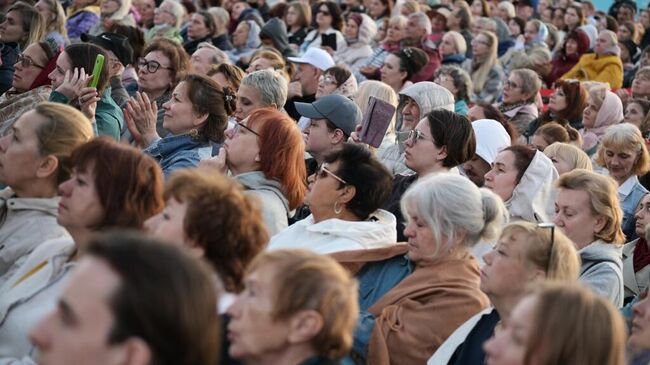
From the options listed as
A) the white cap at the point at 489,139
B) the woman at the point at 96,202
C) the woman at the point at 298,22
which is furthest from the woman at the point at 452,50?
the woman at the point at 96,202

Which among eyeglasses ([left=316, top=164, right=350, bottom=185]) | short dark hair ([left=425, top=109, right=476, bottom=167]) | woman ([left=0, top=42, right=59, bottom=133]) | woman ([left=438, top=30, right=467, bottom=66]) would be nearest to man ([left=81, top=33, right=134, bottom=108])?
woman ([left=0, top=42, right=59, bottom=133])

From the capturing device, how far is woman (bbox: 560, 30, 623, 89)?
1248 centimetres

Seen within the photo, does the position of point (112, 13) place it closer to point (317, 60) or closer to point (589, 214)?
point (317, 60)

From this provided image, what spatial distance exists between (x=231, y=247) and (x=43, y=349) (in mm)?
1063

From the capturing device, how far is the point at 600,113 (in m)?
9.12

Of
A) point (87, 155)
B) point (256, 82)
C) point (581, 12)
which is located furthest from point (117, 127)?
point (581, 12)

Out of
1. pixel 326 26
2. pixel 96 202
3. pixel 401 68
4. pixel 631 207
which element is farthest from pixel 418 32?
pixel 96 202

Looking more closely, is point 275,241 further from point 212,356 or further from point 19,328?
point 212,356

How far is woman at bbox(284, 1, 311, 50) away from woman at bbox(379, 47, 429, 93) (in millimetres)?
3295

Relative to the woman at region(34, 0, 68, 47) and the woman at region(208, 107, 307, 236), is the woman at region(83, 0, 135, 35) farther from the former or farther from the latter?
the woman at region(208, 107, 307, 236)

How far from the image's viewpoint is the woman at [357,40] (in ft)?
41.1

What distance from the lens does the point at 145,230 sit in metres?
3.59

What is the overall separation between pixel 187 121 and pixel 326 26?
6.90 meters

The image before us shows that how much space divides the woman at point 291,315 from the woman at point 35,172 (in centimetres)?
156
